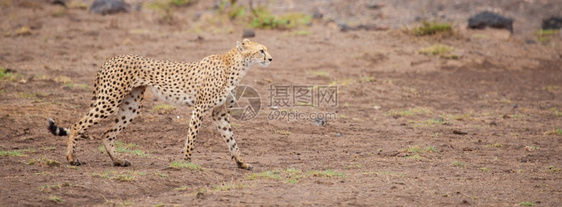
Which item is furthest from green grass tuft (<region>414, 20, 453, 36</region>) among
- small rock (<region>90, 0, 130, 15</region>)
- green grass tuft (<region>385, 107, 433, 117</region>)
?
small rock (<region>90, 0, 130, 15</region>)

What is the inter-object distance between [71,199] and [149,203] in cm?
80

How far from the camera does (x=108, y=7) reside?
20609 millimetres

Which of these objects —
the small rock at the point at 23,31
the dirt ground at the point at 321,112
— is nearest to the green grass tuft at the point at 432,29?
the dirt ground at the point at 321,112

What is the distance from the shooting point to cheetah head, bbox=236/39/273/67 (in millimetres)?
8672

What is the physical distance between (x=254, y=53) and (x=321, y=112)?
4.30 m

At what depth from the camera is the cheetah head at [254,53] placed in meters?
8.67

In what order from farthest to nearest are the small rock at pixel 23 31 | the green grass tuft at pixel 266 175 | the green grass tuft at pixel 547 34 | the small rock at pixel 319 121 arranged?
the green grass tuft at pixel 547 34
the small rock at pixel 23 31
the small rock at pixel 319 121
the green grass tuft at pixel 266 175

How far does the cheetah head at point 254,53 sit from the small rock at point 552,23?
14.6m

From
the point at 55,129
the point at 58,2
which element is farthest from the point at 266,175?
the point at 58,2

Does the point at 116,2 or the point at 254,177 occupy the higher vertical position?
the point at 116,2

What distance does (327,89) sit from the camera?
14.4 metres

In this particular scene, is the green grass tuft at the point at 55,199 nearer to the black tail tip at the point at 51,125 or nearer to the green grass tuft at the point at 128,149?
the black tail tip at the point at 51,125

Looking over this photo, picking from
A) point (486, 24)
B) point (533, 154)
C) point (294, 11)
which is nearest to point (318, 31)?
point (294, 11)

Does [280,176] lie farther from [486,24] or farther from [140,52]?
[486,24]
